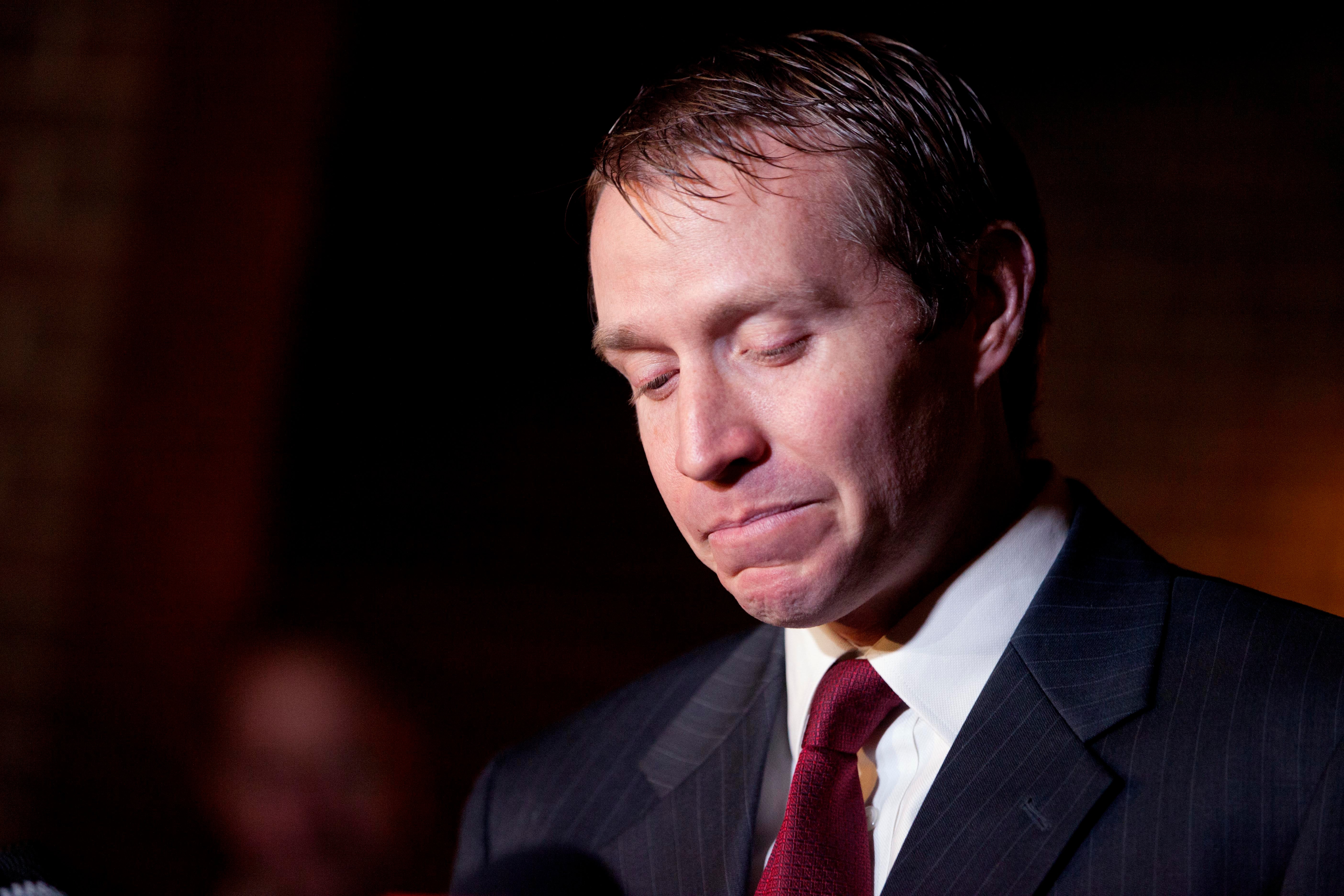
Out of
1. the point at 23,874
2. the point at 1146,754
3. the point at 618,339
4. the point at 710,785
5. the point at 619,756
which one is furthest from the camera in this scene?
the point at 619,756

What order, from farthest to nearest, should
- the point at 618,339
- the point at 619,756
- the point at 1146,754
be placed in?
the point at 619,756 < the point at 618,339 < the point at 1146,754

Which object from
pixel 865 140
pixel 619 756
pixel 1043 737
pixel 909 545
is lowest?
pixel 619 756

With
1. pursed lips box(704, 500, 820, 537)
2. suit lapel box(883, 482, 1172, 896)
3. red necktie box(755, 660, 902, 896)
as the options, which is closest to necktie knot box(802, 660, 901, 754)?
red necktie box(755, 660, 902, 896)

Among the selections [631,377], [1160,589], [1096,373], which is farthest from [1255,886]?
[1096,373]

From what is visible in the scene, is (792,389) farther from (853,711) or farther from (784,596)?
(853,711)

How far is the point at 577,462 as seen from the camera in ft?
8.50

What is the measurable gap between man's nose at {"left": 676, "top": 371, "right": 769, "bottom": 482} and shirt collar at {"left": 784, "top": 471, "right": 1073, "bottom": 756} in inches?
9.7

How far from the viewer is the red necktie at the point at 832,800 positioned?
924mm

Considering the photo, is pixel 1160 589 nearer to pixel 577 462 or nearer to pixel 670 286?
pixel 670 286

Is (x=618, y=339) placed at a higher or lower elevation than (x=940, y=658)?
higher

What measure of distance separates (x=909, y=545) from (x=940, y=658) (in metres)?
0.12

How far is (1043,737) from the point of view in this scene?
2.93ft

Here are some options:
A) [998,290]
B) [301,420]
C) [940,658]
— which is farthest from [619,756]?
[301,420]

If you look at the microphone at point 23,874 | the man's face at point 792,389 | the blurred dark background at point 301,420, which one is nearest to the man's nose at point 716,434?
the man's face at point 792,389
